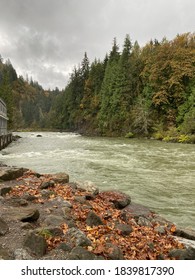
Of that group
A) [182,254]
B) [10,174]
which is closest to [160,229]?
[182,254]

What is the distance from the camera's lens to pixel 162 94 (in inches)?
2016

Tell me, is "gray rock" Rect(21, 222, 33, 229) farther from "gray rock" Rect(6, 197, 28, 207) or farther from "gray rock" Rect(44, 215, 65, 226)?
"gray rock" Rect(6, 197, 28, 207)

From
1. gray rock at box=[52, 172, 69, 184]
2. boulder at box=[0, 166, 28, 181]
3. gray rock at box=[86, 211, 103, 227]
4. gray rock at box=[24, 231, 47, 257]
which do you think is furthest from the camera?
gray rock at box=[52, 172, 69, 184]

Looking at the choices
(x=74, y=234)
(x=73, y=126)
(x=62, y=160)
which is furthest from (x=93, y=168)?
(x=73, y=126)

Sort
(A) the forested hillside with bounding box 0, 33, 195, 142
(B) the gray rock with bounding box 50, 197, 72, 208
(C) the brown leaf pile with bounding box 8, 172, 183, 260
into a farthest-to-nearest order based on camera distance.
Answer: (A) the forested hillside with bounding box 0, 33, 195, 142
(B) the gray rock with bounding box 50, 197, 72, 208
(C) the brown leaf pile with bounding box 8, 172, 183, 260

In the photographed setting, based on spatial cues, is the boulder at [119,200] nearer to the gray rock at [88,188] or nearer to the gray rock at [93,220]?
the gray rock at [88,188]

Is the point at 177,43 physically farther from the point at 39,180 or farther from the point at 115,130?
the point at 39,180

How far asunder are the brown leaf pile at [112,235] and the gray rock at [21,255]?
0.55 metres

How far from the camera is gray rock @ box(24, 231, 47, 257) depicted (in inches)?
193

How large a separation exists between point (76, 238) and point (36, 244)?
84 centimetres

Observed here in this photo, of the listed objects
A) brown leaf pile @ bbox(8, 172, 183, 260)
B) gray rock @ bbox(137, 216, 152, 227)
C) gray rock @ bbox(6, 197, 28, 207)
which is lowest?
gray rock @ bbox(137, 216, 152, 227)

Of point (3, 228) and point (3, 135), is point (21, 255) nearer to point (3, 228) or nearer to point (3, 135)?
point (3, 228)

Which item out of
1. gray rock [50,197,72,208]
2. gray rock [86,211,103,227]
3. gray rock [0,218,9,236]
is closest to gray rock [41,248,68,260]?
gray rock [0,218,9,236]

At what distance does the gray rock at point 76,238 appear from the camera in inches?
208
